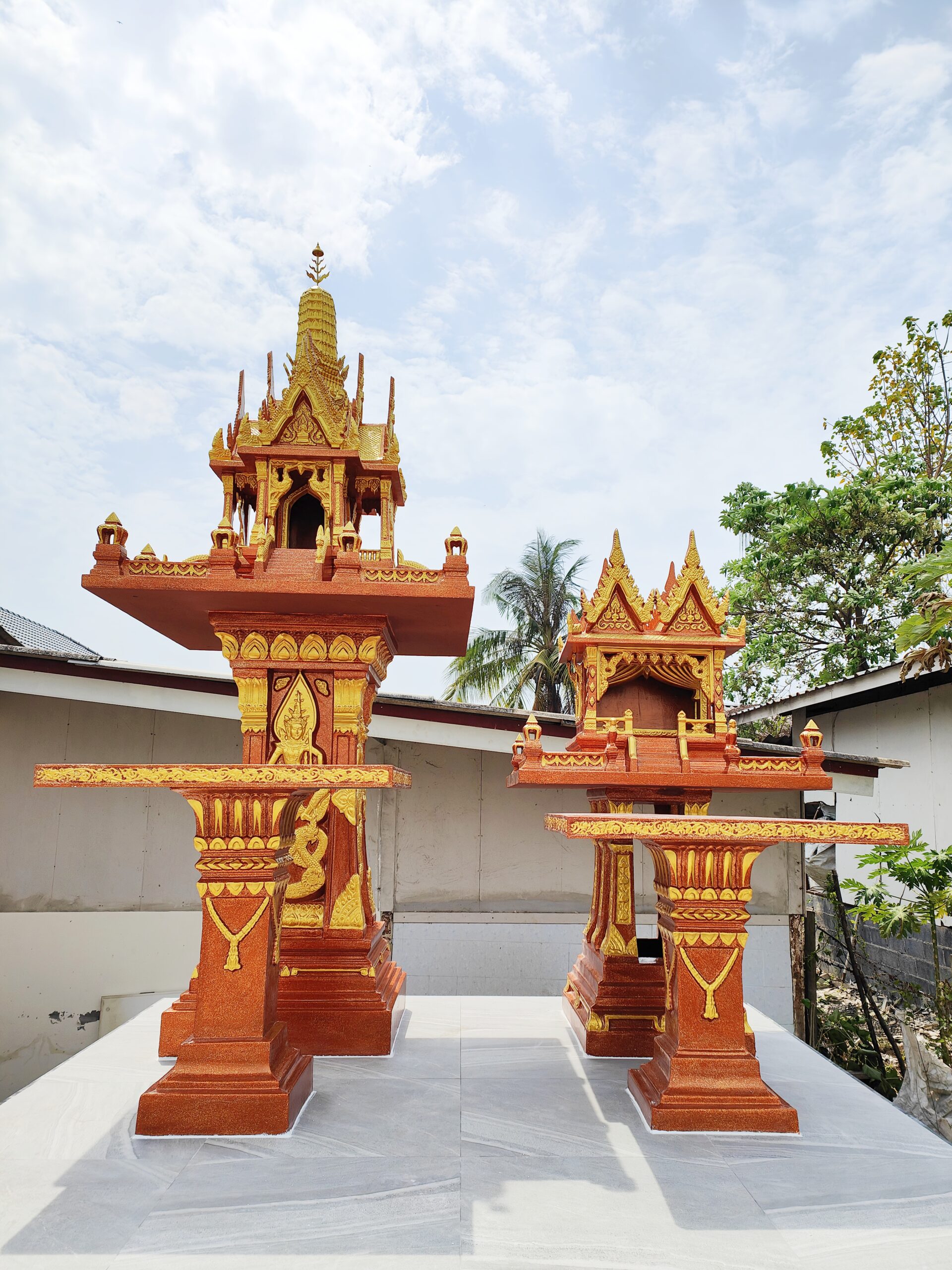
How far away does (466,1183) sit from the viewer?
3.89m

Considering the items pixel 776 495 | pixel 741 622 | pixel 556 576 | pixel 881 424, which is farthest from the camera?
pixel 556 576

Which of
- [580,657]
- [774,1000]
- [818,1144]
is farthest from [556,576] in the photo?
[818,1144]

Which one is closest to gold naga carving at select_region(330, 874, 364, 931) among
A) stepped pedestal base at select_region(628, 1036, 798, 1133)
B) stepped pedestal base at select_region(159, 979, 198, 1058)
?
stepped pedestal base at select_region(159, 979, 198, 1058)

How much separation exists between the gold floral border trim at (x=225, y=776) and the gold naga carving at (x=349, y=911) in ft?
5.86

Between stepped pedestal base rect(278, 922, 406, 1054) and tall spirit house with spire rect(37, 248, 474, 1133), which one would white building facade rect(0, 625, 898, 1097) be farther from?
stepped pedestal base rect(278, 922, 406, 1054)

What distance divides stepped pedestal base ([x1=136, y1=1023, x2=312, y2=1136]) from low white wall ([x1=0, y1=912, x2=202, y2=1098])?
17.3 ft

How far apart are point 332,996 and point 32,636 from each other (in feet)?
39.6

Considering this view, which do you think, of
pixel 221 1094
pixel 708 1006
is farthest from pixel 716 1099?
pixel 221 1094

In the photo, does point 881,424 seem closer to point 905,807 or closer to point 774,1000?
point 905,807

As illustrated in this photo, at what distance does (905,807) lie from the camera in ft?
40.7

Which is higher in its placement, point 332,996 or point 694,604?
point 694,604

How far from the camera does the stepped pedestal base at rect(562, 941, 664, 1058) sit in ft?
19.3

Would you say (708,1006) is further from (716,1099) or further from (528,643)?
(528,643)

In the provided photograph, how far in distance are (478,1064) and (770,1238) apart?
2.54 m
